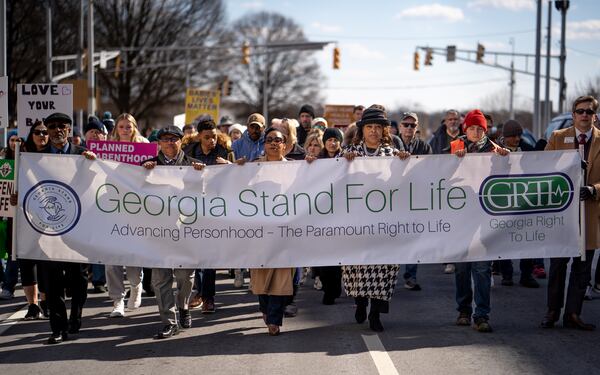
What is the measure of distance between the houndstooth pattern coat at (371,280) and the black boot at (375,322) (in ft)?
0.54

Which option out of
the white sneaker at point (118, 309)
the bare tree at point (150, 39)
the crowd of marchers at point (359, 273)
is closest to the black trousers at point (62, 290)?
the crowd of marchers at point (359, 273)

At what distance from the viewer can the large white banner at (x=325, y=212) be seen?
28.5 ft

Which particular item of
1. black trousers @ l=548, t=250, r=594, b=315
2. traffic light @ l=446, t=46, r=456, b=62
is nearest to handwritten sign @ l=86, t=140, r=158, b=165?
black trousers @ l=548, t=250, r=594, b=315

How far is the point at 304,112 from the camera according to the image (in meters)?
15.5

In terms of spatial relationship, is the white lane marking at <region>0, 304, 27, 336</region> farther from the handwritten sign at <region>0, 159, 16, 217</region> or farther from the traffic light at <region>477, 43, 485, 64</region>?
the traffic light at <region>477, 43, 485, 64</region>

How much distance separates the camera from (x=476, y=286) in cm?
863

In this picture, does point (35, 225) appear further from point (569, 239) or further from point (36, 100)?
point (569, 239)

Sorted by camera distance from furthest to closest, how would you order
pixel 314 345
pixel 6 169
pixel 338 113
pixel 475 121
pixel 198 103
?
1. pixel 198 103
2. pixel 338 113
3. pixel 6 169
4. pixel 475 121
5. pixel 314 345

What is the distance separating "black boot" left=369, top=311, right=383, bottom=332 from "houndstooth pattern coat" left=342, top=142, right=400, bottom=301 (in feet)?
0.54

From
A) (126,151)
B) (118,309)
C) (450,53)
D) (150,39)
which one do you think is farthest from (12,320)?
(150,39)

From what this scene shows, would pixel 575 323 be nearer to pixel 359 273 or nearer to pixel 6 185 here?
pixel 359 273

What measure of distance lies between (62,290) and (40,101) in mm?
4709

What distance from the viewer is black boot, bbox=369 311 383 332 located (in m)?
8.55

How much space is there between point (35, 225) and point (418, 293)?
15.8 feet
